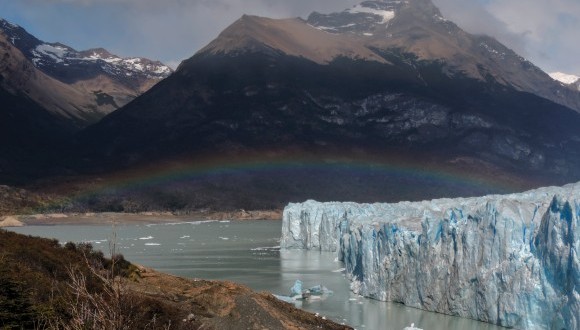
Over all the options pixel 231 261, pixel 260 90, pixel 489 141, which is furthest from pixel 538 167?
pixel 231 261

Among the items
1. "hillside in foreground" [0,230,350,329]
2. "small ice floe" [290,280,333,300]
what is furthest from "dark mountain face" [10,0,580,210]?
"hillside in foreground" [0,230,350,329]

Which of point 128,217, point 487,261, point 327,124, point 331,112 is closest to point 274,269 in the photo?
point 487,261

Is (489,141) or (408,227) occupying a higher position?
(489,141)

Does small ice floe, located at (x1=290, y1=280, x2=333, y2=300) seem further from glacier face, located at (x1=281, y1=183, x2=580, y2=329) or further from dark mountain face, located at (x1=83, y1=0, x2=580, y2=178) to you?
dark mountain face, located at (x1=83, y1=0, x2=580, y2=178)

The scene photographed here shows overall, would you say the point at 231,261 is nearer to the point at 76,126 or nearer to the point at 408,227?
the point at 408,227

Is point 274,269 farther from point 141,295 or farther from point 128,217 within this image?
point 128,217
